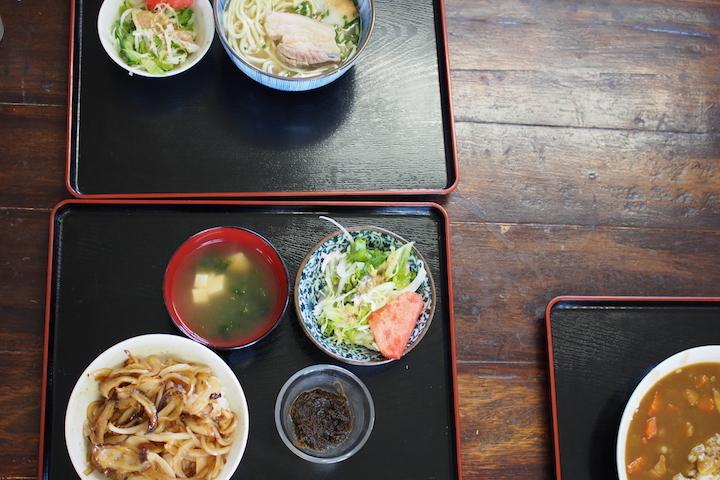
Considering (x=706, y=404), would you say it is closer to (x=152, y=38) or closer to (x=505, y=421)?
(x=505, y=421)

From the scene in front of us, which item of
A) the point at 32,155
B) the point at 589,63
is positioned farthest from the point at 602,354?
the point at 32,155

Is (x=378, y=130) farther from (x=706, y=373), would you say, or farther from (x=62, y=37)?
(x=706, y=373)

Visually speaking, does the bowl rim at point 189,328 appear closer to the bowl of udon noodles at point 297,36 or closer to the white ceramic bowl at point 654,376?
the bowl of udon noodles at point 297,36

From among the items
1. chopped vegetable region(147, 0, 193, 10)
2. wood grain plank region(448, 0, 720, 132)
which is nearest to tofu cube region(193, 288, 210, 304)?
chopped vegetable region(147, 0, 193, 10)

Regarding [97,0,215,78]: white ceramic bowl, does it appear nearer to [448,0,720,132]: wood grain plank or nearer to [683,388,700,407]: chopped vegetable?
[448,0,720,132]: wood grain plank

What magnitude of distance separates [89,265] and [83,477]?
2.18 ft

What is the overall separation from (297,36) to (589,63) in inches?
45.4

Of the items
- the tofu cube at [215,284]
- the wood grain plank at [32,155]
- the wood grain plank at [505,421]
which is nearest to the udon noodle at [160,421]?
the tofu cube at [215,284]

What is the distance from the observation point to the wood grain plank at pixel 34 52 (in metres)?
2.42

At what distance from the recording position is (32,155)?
238cm

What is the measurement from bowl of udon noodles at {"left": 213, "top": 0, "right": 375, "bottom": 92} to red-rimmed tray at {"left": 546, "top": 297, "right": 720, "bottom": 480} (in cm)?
111

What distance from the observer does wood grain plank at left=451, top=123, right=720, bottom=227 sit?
8.40ft

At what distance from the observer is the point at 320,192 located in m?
2.36

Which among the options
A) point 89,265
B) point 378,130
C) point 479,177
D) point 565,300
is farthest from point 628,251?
point 89,265
